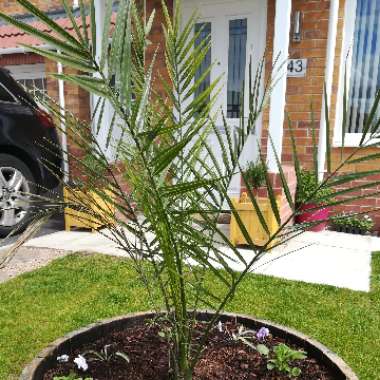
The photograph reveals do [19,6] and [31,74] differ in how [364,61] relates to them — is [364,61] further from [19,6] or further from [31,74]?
[19,6]

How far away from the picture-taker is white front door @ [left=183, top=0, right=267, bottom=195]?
564 cm

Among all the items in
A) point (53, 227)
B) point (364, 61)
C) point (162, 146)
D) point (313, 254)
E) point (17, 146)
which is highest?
point (364, 61)

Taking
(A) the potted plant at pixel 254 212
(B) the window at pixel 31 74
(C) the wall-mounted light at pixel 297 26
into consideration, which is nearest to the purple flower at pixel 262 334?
(A) the potted plant at pixel 254 212

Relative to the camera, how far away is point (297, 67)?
5430 millimetres

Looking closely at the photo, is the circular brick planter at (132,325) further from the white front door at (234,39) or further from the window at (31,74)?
the window at (31,74)

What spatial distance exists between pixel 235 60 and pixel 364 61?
5.45 ft

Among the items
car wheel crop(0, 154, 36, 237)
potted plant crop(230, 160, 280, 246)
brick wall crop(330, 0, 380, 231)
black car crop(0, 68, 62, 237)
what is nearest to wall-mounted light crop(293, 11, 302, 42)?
brick wall crop(330, 0, 380, 231)

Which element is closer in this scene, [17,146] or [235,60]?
[17,146]

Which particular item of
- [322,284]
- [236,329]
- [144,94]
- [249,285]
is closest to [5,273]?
[249,285]

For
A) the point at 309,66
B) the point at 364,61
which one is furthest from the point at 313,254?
the point at 364,61

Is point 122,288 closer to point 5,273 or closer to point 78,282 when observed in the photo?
point 78,282

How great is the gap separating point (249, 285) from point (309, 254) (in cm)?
117

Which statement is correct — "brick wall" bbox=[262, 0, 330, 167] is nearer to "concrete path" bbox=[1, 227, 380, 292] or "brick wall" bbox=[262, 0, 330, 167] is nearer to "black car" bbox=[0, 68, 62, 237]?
"concrete path" bbox=[1, 227, 380, 292]

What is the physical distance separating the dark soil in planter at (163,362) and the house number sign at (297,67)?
408cm
